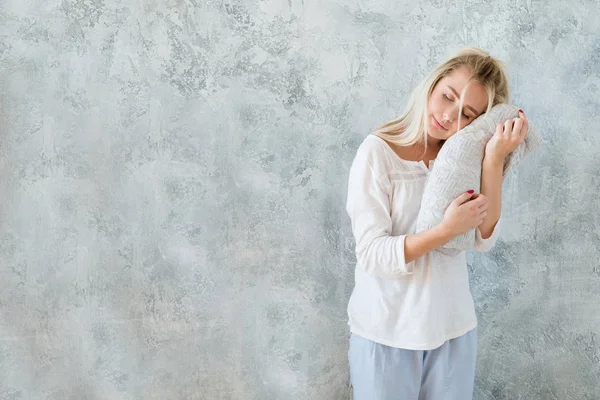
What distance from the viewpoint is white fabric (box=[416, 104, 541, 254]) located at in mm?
1264

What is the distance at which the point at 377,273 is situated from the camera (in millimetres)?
1295

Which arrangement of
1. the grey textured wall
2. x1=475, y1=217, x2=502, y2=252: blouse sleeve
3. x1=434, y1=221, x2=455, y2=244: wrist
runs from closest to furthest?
x1=434, y1=221, x2=455, y2=244: wrist < x1=475, y1=217, x2=502, y2=252: blouse sleeve < the grey textured wall

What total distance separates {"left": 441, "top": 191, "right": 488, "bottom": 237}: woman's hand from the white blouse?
0.11 meters

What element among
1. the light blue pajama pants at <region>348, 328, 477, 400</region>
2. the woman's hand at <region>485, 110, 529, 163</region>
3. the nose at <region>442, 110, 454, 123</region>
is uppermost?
the nose at <region>442, 110, 454, 123</region>

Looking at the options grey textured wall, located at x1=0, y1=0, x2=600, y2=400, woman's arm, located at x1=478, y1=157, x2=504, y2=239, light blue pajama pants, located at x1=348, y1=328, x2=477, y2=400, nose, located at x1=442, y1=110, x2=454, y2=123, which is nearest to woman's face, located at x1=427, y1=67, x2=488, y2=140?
nose, located at x1=442, y1=110, x2=454, y2=123

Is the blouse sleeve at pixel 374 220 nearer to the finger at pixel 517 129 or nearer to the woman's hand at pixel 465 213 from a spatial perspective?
the woman's hand at pixel 465 213

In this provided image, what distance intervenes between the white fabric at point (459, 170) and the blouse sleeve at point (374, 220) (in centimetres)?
8

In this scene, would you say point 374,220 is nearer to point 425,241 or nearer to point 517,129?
point 425,241

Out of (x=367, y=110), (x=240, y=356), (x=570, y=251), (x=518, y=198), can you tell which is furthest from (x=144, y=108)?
(x=570, y=251)

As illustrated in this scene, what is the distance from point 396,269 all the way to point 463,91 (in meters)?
0.41

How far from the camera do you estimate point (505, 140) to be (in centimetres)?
129

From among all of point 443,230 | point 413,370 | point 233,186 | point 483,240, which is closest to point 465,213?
point 443,230

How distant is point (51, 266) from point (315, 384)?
0.80 m

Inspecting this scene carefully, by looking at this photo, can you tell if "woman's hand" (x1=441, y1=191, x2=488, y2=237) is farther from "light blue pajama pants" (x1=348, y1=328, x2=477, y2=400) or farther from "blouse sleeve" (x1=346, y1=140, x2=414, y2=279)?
"light blue pajama pants" (x1=348, y1=328, x2=477, y2=400)
